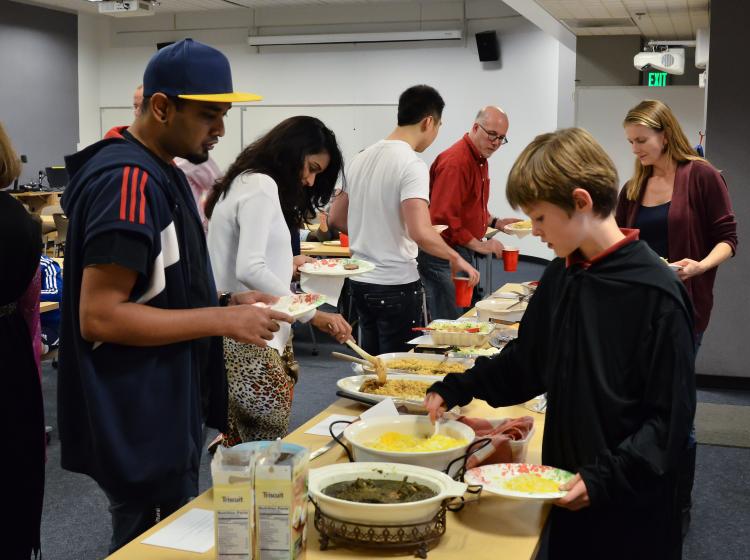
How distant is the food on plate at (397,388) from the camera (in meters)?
2.14

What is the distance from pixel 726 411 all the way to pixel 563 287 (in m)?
3.64

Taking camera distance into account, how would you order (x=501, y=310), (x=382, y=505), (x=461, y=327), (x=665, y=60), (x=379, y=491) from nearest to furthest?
1. (x=382, y=505)
2. (x=379, y=491)
3. (x=461, y=327)
4. (x=501, y=310)
5. (x=665, y=60)

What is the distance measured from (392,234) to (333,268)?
1.37 ft

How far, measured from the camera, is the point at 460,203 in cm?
417

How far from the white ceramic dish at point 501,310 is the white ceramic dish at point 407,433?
1.53m

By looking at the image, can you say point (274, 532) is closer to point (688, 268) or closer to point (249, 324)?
point (249, 324)

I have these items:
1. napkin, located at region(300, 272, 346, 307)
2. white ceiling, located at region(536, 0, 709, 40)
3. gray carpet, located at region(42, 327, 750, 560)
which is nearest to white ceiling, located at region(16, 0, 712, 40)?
white ceiling, located at region(536, 0, 709, 40)

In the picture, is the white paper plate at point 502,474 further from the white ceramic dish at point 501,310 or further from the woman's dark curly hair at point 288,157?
the white ceramic dish at point 501,310

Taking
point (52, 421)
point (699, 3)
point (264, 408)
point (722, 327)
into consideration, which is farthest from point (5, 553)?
point (699, 3)

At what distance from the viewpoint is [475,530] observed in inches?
57.6

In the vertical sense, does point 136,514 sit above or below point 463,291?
below

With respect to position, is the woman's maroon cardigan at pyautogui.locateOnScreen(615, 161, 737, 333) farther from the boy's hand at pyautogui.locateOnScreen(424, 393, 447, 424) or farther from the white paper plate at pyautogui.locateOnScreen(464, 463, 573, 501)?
the white paper plate at pyautogui.locateOnScreen(464, 463, 573, 501)

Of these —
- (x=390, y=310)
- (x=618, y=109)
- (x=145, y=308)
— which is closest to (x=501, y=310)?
(x=390, y=310)

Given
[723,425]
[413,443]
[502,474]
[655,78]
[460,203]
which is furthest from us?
[655,78]
